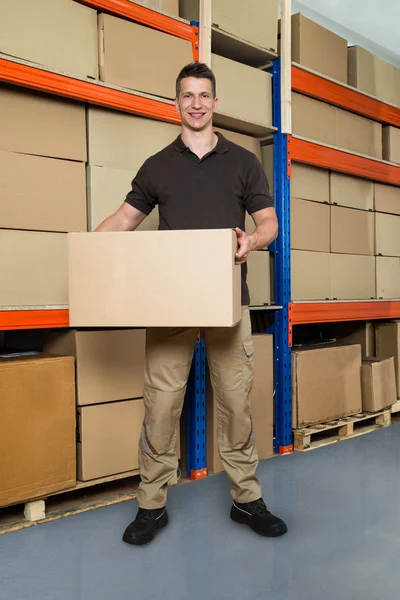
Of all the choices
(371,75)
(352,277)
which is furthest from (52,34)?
(371,75)

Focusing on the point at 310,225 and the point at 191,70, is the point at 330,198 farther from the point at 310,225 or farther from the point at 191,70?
the point at 191,70

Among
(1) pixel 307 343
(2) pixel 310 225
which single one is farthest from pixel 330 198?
(1) pixel 307 343

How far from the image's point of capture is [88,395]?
2.68 m

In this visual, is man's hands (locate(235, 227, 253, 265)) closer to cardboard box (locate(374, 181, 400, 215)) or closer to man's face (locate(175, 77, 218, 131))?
man's face (locate(175, 77, 218, 131))

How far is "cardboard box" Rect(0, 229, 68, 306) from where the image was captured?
2428mm

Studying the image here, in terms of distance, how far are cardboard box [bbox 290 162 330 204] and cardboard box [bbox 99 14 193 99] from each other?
1.04m

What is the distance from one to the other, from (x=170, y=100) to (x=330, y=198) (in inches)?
57.1

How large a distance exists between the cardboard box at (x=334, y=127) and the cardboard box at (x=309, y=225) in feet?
1.38

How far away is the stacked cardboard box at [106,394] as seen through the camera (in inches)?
105

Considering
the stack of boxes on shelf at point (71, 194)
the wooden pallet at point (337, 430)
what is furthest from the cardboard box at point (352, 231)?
the stack of boxes on shelf at point (71, 194)

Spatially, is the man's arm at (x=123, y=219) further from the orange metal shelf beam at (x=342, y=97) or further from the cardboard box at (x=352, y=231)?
the cardboard box at (x=352, y=231)

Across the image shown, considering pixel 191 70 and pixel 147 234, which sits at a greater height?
pixel 191 70

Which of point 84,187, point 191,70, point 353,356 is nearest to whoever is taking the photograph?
point 191,70

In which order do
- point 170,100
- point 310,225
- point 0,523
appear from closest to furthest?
point 0,523
point 170,100
point 310,225
